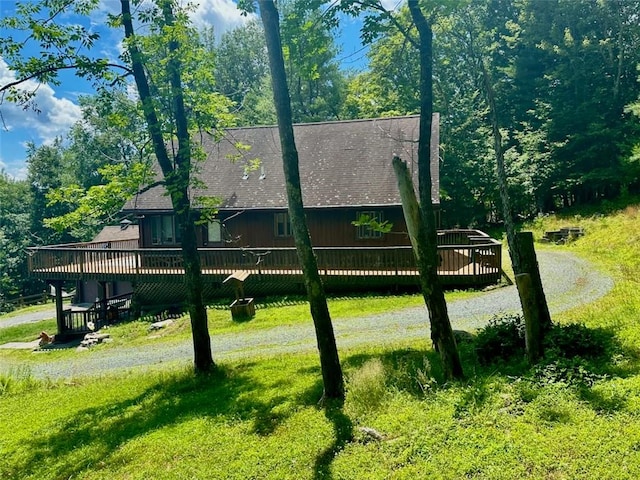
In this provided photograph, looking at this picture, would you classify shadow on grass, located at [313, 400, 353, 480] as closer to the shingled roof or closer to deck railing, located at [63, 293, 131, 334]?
the shingled roof

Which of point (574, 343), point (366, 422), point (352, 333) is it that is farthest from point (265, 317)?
point (574, 343)

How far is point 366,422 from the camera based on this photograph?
18.0 feet

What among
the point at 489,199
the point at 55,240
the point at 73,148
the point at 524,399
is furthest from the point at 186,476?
the point at 73,148

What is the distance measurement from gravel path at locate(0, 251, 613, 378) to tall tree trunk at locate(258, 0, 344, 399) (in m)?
3.58

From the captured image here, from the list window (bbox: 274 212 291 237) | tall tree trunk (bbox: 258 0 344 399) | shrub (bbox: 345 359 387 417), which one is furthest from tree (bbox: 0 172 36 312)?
shrub (bbox: 345 359 387 417)

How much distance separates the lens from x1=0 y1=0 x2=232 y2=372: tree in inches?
329

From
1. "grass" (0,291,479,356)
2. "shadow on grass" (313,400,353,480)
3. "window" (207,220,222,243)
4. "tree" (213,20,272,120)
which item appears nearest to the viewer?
"shadow on grass" (313,400,353,480)

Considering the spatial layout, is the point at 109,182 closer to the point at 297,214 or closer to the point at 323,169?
the point at 297,214

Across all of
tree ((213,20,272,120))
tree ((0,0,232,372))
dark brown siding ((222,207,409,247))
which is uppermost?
tree ((213,20,272,120))

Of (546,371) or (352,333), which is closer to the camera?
(546,371)

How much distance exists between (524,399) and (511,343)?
63.5 inches

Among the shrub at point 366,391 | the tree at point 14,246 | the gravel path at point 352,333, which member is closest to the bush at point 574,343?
the shrub at point 366,391

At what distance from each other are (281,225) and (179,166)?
11701mm

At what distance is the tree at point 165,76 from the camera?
27.4ft
